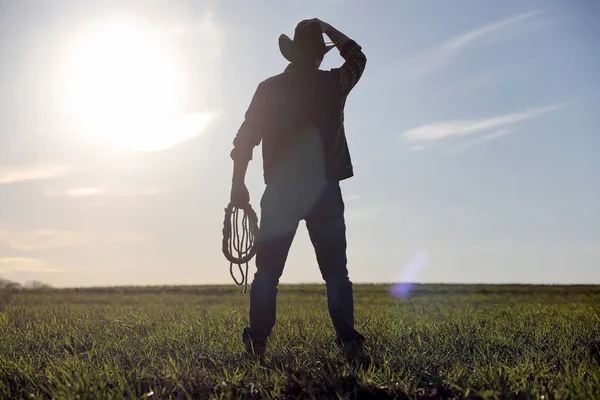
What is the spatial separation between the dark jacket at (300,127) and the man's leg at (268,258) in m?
0.29

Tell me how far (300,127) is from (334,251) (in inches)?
46.6

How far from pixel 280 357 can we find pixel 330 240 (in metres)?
1.14

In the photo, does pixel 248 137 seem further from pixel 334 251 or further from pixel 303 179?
pixel 334 251

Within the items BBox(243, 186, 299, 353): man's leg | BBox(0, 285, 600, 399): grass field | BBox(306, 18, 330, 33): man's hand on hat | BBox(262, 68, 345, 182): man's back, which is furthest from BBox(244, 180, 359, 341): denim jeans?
BBox(306, 18, 330, 33): man's hand on hat

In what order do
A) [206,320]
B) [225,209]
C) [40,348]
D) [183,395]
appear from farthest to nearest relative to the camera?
[206,320], [40,348], [225,209], [183,395]

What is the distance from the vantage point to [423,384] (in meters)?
4.46

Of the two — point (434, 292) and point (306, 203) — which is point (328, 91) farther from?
point (434, 292)

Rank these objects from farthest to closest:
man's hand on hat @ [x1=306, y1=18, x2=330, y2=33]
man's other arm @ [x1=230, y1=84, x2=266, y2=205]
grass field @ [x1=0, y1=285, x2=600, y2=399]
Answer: man's other arm @ [x1=230, y1=84, x2=266, y2=205], man's hand on hat @ [x1=306, y1=18, x2=330, y2=33], grass field @ [x1=0, y1=285, x2=600, y2=399]

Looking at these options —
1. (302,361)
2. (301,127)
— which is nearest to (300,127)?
(301,127)

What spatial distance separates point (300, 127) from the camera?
563 cm

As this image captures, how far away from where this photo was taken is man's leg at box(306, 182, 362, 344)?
5594 millimetres

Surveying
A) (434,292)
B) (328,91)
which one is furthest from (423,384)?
(434,292)

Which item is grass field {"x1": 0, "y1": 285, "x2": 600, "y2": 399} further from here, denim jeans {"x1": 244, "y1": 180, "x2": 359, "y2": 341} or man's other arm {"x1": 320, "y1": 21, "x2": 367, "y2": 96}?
man's other arm {"x1": 320, "y1": 21, "x2": 367, "y2": 96}

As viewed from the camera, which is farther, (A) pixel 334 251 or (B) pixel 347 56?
(B) pixel 347 56
